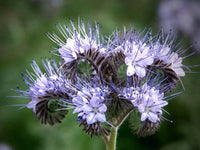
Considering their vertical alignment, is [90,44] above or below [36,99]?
above

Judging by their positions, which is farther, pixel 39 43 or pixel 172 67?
pixel 39 43

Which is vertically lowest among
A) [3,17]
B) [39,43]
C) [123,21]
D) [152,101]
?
[152,101]

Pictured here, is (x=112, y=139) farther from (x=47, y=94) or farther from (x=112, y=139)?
(x=47, y=94)

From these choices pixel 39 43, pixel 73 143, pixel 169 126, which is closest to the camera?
pixel 73 143

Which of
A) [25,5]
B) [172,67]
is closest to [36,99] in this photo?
[172,67]

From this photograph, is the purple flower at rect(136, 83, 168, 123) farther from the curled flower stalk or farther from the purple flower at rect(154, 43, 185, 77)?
the purple flower at rect(154, 43, 185, 77)

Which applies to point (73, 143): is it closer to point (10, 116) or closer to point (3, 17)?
point (10, 116)
